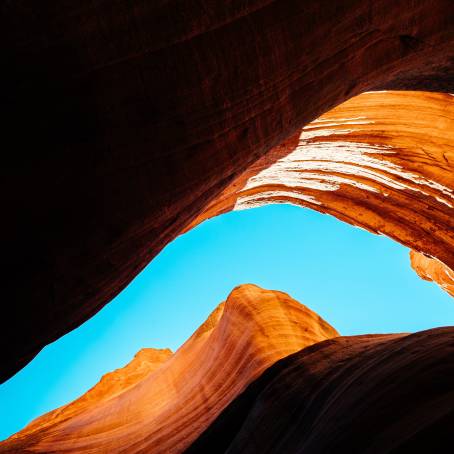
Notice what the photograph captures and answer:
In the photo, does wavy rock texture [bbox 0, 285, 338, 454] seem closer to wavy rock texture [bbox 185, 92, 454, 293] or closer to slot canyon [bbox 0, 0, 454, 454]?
slot canyon [bbox 0, 0, 454, 454]

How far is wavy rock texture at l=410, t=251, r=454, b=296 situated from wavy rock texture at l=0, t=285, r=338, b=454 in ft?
21.8

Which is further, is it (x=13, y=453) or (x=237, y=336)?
(x=237, y=336)

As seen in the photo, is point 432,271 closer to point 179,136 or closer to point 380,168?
point 380,168

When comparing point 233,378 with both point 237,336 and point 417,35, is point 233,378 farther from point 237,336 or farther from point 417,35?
point 417,35

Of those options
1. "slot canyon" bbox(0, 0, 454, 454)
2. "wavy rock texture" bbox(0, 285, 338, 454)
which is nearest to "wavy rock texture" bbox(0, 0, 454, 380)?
"slot canyon" bbox(0, 0, 454, 454)

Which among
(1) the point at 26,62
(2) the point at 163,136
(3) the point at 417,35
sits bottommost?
(2) the point at 163,136

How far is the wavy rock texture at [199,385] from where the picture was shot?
6.41 m

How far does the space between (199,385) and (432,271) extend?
1065 centimetres

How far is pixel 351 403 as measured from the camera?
9.48 feet

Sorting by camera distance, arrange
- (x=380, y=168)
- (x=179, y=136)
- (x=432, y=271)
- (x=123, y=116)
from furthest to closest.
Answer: (x=432, y=271) < (x=380, y=168) < (x=179, y=136) < (x=123, y=116)

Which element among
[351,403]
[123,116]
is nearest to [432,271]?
[351,403]

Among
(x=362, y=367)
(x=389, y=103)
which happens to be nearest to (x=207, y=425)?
(x=362, y=367)

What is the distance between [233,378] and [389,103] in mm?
6677

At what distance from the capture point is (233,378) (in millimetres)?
7023
